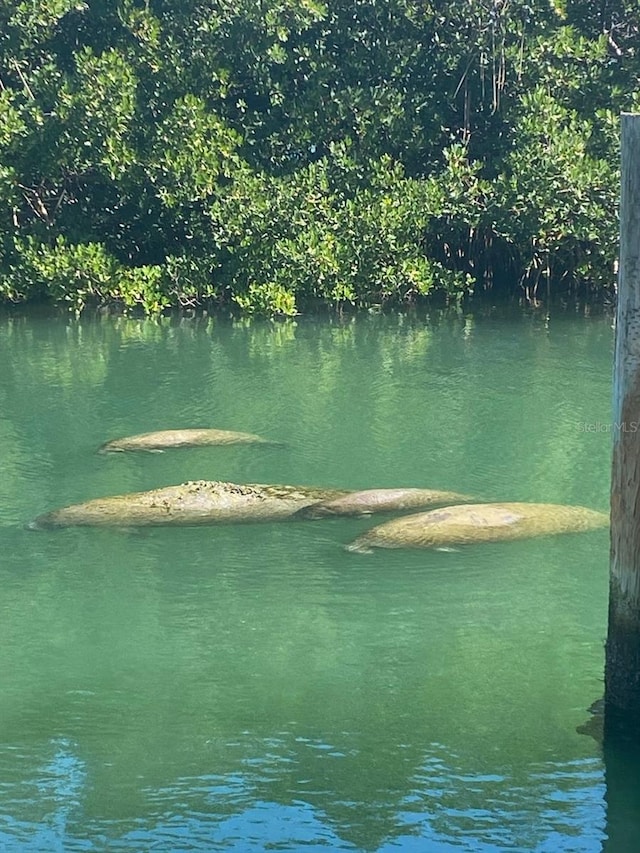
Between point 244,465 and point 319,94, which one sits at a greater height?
point 319,94

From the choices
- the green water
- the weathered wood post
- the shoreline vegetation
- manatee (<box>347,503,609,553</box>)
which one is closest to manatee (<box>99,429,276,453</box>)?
the green water

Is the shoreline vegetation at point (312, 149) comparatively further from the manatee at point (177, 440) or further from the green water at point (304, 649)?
the manatee at point (177, 440)

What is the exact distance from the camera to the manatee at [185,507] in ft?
29.3

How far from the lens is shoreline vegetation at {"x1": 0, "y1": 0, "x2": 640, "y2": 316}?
21.2 metres

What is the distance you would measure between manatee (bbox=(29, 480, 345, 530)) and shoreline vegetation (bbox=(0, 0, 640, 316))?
11850 mm

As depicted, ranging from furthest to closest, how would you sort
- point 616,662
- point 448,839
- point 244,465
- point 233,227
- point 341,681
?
point 233,227 → point 244,465 → point 341,681 → point 616,662 → point 448,839

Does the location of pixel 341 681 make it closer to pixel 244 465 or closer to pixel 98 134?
pixel 244 465

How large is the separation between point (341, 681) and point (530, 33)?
18014mm

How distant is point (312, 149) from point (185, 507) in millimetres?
15026

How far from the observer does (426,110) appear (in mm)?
22969

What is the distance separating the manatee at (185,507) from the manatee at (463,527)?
97cm

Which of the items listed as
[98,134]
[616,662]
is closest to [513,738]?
[616,662]

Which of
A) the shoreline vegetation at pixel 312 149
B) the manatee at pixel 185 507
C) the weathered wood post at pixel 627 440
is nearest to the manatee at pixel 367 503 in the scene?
the manatee at pixel 185 507

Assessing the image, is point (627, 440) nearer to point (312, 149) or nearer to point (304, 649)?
point (304, 649)
